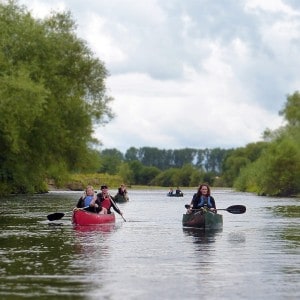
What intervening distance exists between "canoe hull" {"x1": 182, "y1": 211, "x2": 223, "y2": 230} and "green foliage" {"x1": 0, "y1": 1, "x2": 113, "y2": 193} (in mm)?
21454

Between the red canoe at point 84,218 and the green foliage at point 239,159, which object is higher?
the green foliage at point 239,159

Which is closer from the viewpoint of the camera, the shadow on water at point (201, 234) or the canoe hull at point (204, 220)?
the shadow on water at point (201, 234)

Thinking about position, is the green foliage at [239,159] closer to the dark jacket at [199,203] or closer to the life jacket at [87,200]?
the life jacket at [87,200]

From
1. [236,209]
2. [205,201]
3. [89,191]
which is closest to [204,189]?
[205,201]

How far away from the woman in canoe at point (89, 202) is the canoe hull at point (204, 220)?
154 inches

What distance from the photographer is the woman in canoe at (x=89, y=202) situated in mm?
32097

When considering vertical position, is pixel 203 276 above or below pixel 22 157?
below

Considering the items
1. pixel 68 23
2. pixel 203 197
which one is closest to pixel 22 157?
pixel 68 23

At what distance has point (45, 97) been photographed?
54.5 metres

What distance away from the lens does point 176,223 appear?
1374 inches

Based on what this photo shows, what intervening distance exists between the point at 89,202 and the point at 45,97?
Result: 76.0ft

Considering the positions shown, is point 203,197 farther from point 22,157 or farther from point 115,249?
point 22,157

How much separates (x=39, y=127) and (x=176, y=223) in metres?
26.6

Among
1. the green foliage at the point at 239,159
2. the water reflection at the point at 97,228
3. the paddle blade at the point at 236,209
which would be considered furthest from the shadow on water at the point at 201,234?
the green foliage at the point at 239,159
